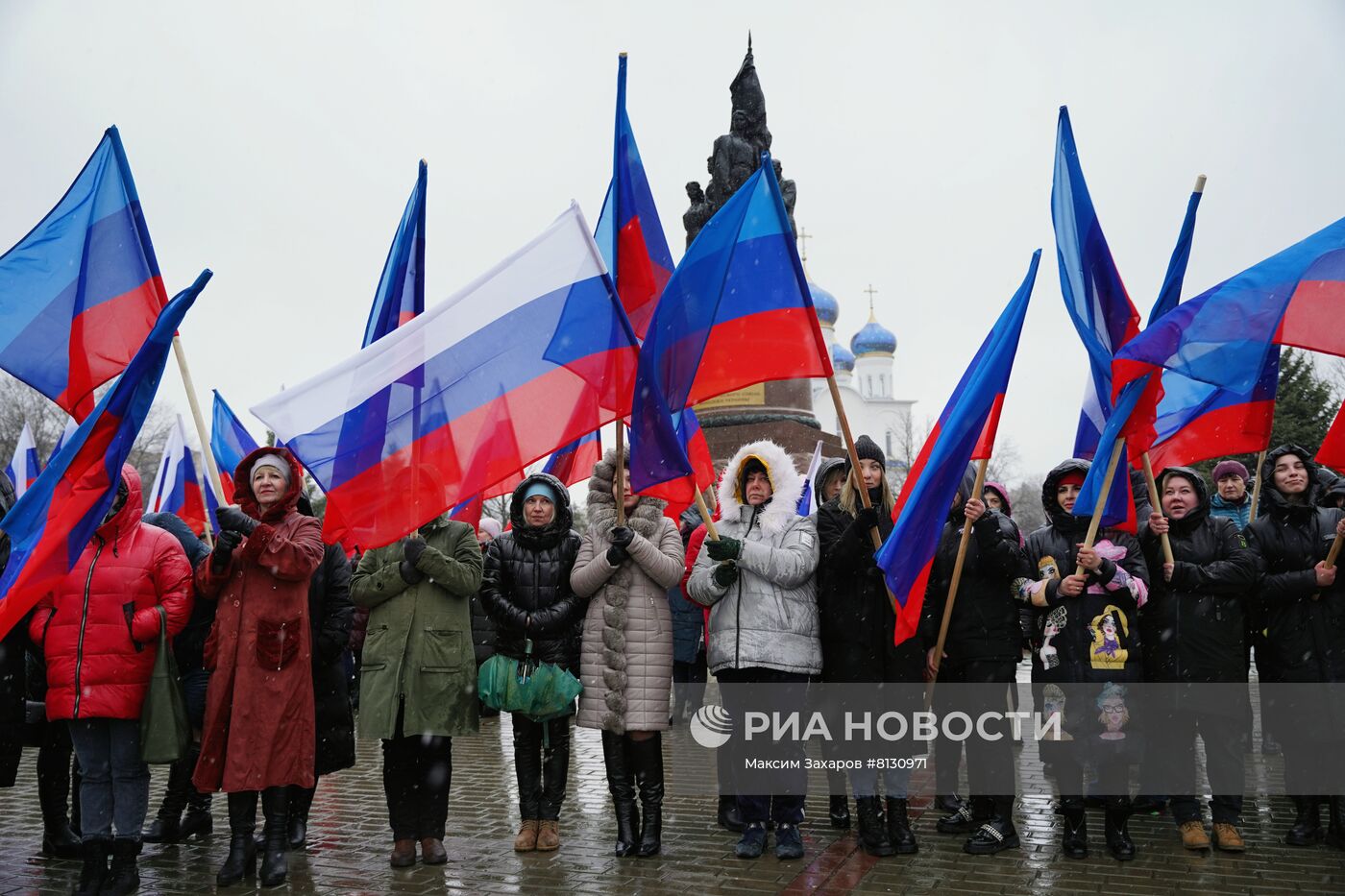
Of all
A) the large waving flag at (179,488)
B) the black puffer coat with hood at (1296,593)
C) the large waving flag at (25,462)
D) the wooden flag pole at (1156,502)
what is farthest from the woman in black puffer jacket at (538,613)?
the large waving flag at (25,462)

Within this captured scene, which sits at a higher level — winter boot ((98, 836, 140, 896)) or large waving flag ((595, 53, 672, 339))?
large waving flag ((595, 53, 672, 339))

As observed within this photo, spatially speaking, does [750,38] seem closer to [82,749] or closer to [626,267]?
[626,267]

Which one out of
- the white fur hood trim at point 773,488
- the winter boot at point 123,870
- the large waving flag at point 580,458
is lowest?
the winter boot at point 123,870

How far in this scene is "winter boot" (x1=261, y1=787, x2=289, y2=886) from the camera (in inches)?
231

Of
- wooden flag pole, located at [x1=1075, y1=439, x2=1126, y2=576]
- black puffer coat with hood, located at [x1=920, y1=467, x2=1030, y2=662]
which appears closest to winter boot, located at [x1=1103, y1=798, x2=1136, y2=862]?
black puffer coat with hood, located at [x1=920, y1=467, x2=1030, y2=662]

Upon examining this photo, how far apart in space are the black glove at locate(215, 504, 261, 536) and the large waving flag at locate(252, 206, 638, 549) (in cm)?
40

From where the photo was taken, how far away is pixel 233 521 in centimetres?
579

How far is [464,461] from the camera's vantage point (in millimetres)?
5965

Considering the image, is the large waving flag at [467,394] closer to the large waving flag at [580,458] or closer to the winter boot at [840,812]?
the large waving flag at [580,458]

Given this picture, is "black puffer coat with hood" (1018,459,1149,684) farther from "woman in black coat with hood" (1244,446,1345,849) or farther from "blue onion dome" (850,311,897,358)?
"blue onion dome" (850,311,897,358)

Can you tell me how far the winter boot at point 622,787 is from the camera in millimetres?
6309

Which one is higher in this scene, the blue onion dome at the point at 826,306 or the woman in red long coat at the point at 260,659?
the blue onion dome at the point at 826,306

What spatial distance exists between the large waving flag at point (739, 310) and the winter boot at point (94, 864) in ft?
10.5

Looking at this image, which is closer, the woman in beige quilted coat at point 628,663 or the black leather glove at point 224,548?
the black leather glove at point 224,548
